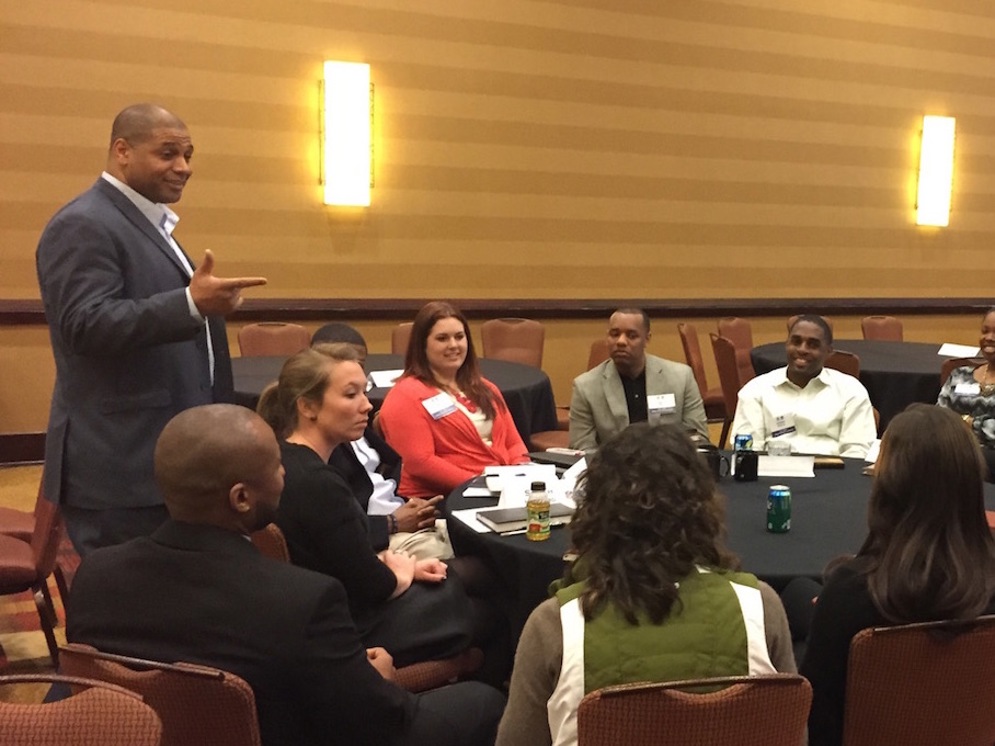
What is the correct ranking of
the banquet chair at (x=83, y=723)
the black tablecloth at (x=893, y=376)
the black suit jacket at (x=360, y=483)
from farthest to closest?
the black tablecloth at (x=893, y=376) < the black suit jacket at (x=360, y=483) < the banquet chair at (x=83, y=723)

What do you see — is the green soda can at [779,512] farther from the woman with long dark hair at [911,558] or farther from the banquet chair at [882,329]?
the banquet chair at [882,329]

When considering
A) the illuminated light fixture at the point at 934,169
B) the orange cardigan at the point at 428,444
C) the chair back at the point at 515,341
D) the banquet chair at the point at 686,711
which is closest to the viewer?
the banquet chair at the point at 686,711

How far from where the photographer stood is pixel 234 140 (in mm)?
6137

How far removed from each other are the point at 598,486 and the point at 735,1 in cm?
687

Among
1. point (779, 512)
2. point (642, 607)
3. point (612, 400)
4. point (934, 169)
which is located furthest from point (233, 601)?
point (934, 169)

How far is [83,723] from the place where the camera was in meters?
1.15

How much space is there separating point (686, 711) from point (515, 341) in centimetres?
472

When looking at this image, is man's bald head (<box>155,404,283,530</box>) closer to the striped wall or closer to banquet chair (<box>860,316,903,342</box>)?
the striped wall

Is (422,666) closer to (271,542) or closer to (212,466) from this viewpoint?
(271,542)

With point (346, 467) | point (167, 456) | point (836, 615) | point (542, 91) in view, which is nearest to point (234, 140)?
point (542, 91)

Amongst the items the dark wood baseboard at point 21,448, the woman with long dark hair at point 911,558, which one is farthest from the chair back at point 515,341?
the woman with long dark hair at point 911,558

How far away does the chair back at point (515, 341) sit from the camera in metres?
5.98

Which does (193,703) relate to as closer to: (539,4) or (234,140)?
(234,140)

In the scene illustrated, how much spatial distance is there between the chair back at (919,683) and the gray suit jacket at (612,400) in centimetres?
234
